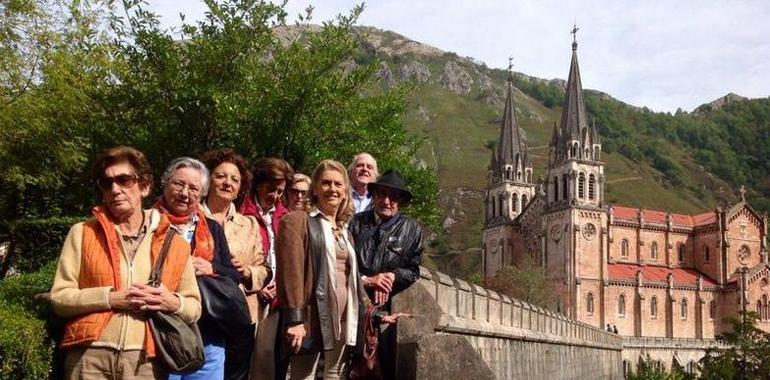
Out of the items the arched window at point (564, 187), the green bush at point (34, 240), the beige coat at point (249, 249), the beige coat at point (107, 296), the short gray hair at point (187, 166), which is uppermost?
the arched window at point (564, 187)

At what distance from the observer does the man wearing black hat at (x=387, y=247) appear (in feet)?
18.6

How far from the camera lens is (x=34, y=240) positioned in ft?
44.4

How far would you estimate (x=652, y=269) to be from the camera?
7306 centimetres

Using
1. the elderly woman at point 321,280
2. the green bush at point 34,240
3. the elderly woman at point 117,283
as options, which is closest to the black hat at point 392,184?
the elderly woman at point 321,280

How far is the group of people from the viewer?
4.30 meters

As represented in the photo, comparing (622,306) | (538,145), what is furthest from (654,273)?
(538,145)

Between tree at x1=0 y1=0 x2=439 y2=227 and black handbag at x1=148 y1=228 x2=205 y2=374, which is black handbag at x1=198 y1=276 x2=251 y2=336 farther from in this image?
tree at x1=0 y1=0 x2=439 y2=227

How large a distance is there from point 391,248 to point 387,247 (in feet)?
0.09

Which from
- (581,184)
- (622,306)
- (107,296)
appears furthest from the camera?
(581,184)

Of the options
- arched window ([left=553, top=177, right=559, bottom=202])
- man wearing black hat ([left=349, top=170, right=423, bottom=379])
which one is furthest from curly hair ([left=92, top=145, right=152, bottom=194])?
arched window ([left=553, top=177, right=559, bottom=202])

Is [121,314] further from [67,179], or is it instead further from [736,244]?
[736,244]

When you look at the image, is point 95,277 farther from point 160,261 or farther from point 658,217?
point 658,217

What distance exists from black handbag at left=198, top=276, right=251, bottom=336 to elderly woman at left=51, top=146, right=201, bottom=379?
35 cm

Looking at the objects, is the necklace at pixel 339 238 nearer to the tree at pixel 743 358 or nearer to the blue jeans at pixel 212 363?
the blue jeans at pixel 212 363
